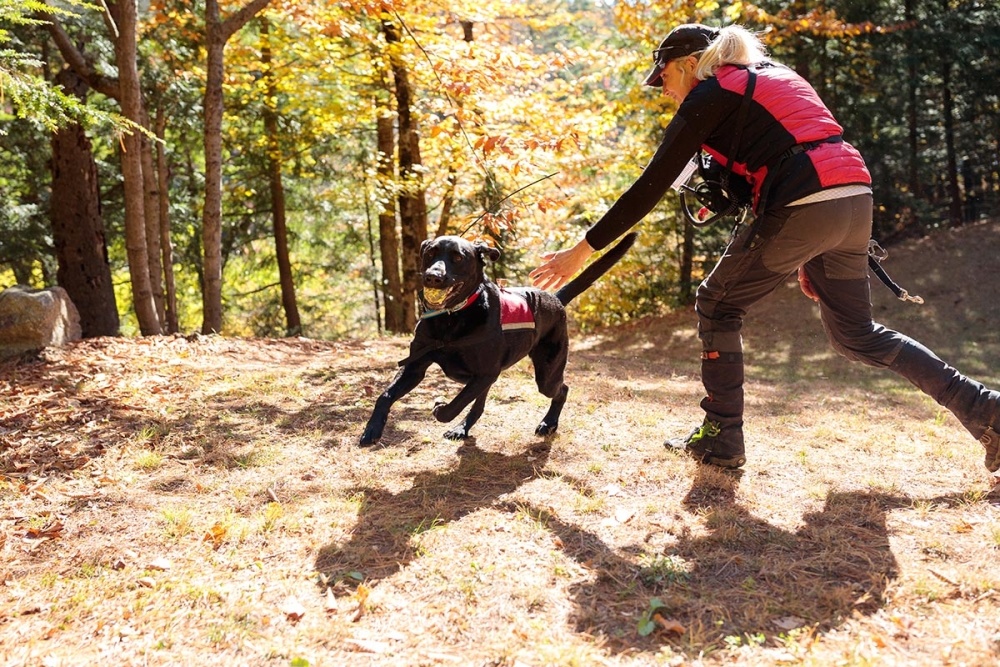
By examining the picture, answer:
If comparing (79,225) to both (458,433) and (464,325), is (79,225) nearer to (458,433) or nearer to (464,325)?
(458,433)

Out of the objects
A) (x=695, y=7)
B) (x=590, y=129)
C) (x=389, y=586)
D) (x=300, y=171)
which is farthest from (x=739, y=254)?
(x=300, y=171)

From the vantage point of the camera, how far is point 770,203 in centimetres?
303

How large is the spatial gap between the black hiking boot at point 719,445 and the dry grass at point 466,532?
0.39 feet

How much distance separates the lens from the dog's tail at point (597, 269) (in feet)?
12.0

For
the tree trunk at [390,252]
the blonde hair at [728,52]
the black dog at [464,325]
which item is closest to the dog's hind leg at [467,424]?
the black dog at [464,325]

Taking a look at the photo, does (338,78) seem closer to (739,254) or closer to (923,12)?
(739,254)

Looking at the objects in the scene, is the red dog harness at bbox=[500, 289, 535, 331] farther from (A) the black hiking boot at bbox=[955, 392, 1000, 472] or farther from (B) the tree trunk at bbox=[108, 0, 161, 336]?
(B) the tree trunk at bbox=[108, 0, 161, 336]

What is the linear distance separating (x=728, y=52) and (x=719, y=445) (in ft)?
6.15

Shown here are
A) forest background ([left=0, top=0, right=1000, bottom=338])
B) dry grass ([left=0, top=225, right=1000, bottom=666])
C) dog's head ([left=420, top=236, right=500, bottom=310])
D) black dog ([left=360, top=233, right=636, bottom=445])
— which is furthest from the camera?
forest background ([left=0, top=0, right=1000, bottom=338])

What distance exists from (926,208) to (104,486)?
14670 mm

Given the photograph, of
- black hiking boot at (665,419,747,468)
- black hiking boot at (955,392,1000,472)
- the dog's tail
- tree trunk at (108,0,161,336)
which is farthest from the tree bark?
black hiking boot at (955,392,1000,472)

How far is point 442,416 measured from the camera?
11.7 feet

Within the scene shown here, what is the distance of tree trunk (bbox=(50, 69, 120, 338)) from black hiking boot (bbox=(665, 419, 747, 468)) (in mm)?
6046

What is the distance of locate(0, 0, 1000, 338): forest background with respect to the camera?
22.9 ft
